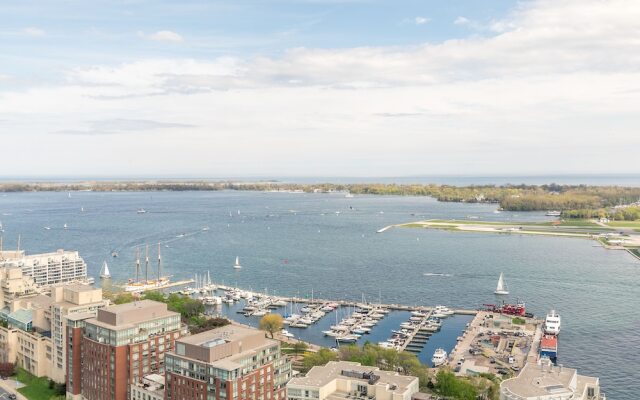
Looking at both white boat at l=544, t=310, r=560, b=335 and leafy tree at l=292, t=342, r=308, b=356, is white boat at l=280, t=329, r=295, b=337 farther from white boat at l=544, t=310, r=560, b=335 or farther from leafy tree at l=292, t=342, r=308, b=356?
white boat at l=544, t=310, r=560, b=335

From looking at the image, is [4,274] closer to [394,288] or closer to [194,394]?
[194,394]

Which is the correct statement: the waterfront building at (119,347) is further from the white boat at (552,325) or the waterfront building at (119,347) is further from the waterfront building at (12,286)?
the white boat at (552,325)

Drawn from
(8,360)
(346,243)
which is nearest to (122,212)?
(346,243)

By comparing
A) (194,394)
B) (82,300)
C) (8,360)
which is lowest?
(8,360)

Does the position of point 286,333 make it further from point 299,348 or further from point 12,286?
point 12,286

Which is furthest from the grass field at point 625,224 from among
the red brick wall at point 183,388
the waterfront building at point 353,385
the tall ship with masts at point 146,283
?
the red brick wall at point 183,388

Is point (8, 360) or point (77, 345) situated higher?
point (77, 345)

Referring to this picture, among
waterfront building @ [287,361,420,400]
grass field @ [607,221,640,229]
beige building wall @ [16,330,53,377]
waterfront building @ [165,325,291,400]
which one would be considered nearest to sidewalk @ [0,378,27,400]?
beige building wall @ [16,330,53,377]

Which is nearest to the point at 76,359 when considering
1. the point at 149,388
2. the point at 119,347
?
the point at 119,347
